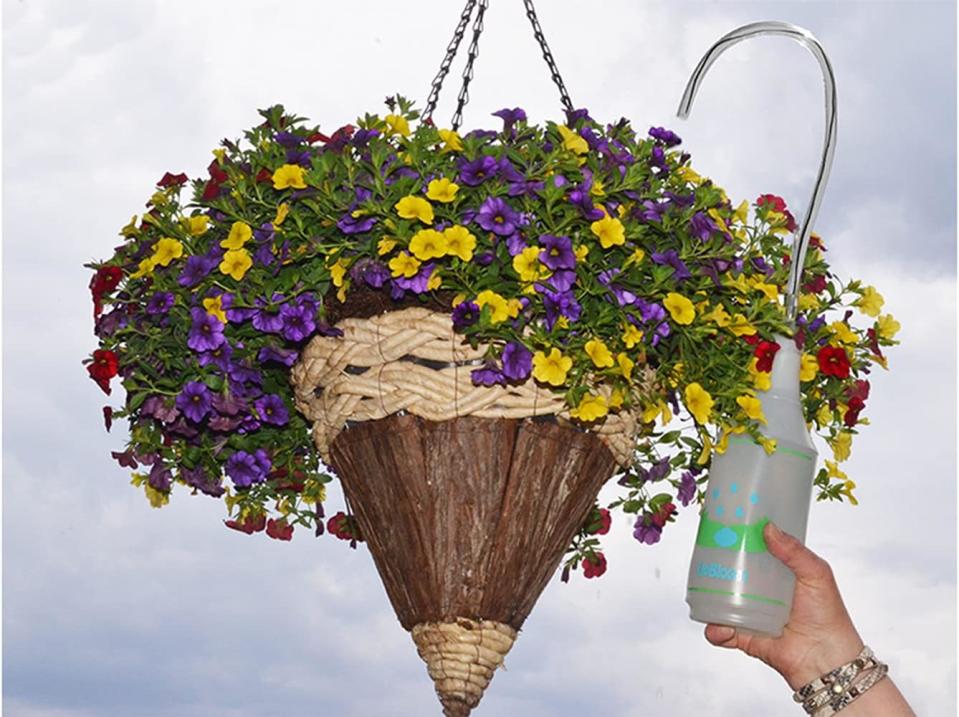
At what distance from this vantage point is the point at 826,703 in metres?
2.17

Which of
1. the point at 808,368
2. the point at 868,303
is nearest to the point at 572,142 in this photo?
the point at 808,368

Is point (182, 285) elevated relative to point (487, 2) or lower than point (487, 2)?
lower

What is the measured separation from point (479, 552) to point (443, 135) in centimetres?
58

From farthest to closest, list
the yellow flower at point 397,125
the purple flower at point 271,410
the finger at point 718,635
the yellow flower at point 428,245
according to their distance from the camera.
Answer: the finger at point 718,635 → the purple flower at point 271,410 → the yellow flower at point 397,125 → the yellow flower at point 428,245

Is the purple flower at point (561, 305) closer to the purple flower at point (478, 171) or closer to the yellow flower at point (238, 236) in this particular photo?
the purple flower at point (478, 171)

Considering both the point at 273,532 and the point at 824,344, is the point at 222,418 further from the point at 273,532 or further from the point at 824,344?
the point at 824,344

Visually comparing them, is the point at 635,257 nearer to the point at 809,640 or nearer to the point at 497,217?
the point at 497,217

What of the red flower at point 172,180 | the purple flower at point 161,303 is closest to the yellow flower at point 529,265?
the purple flower at point 161,303

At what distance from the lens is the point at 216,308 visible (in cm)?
187

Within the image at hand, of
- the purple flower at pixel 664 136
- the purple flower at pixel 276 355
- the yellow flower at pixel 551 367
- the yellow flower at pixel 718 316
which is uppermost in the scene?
the purple flower at pixel 664 136

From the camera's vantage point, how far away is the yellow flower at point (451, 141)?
178cm

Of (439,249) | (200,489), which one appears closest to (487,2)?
(439,249)

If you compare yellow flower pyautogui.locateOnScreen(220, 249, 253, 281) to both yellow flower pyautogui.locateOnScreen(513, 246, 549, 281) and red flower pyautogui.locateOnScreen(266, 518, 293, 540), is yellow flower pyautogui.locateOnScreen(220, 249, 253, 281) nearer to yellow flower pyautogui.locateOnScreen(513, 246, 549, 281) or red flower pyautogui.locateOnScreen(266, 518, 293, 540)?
yellow flower pyautogui.locateOnScreen(513, 246, 549, 281)

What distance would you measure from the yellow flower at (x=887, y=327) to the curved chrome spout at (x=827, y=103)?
26 cm
